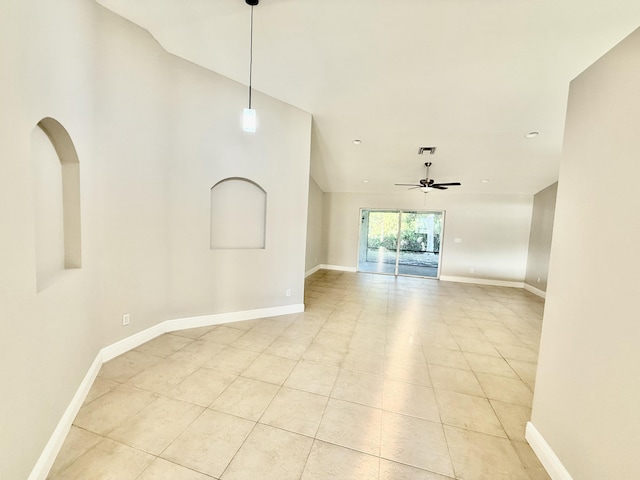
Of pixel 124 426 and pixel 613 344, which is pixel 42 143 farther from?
pixel 613 344

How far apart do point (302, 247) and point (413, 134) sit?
9.00ft

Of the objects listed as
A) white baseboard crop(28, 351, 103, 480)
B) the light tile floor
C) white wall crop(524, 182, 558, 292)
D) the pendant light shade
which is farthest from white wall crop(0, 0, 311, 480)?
white wall crop(524, 182, 558, 292)

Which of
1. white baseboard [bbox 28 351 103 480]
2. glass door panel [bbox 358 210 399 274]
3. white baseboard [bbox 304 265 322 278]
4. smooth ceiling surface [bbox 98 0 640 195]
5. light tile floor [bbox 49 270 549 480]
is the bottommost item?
light tile floor [bbox 49 270 549 480]

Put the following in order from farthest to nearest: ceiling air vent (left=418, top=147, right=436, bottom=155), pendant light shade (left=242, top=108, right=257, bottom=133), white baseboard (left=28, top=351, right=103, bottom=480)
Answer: ceiling air vent (left=418, top=147, right=436, bottom=155) < pendant light shade (left=242, top=108, right=257, bottom=133) < white baseboard (left=28, top=351, right=103, bottom=480)

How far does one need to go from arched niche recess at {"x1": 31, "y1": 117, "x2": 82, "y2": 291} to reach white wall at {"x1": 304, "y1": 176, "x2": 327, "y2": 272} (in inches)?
192

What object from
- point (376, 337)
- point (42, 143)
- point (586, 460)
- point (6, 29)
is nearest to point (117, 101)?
point (42, 143)

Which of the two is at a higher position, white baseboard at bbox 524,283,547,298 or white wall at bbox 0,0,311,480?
white wall at bbox 0,0,311,480

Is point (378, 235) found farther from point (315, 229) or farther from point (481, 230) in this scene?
point (481, 230)

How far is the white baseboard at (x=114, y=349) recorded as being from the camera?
5.19 feet

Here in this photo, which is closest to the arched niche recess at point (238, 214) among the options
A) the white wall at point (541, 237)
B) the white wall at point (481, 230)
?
the white wall at point (481, 230)

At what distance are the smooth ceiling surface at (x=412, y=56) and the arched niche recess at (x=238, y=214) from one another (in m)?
1.22

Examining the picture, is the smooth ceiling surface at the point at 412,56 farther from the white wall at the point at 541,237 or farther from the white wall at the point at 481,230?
the white wall at the point at 481,230

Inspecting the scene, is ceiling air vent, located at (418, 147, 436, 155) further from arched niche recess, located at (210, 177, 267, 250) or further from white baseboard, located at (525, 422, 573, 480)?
white baseboard, located at (525, 422, 573, 480)

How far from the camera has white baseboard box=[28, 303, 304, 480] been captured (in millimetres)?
1583
